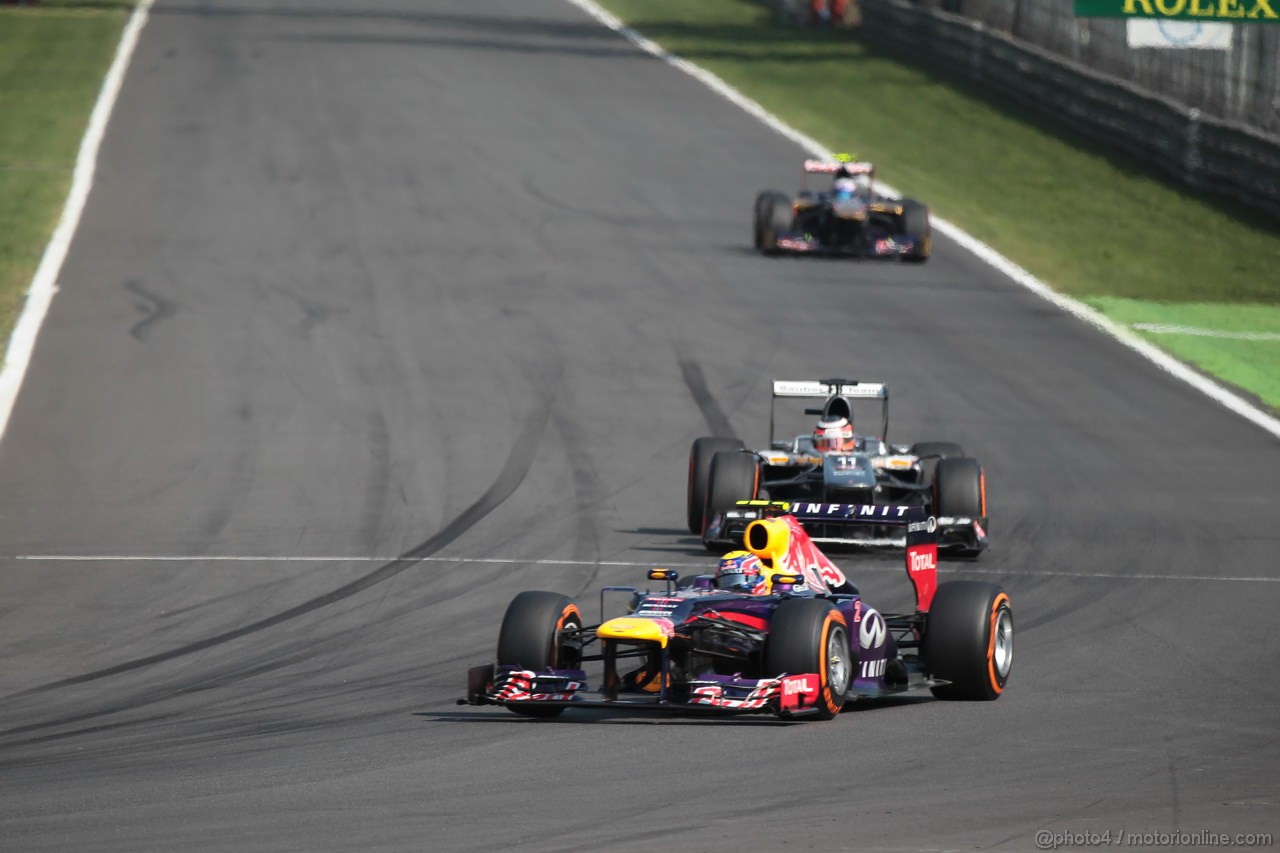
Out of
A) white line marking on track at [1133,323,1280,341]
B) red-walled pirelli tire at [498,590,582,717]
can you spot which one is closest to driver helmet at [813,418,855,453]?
red-walled pirelli tire at [498,590,582,717]

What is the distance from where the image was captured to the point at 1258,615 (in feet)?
53.1

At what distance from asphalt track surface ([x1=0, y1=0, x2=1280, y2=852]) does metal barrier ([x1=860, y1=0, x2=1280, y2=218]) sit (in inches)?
268

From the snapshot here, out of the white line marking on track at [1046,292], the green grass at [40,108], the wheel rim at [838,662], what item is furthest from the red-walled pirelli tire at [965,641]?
the green grass at [40,108]

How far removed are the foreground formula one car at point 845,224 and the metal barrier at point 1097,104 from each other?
7.52m

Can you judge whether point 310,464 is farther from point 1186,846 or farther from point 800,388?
point 1186,846

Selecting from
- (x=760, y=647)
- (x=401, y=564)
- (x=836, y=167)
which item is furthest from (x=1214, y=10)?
(x=760, y=647)

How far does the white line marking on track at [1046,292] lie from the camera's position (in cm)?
2556

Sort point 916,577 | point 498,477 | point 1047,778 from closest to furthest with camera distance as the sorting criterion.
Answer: point 1047,778 < point 916,577 < point 498,477

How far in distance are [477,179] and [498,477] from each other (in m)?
16.9

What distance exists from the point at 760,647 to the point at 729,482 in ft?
20.8

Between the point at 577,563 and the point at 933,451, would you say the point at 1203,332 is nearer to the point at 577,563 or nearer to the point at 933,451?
the point at 933,451

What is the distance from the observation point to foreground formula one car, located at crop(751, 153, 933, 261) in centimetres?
3216

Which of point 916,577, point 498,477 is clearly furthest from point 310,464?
point 916,577

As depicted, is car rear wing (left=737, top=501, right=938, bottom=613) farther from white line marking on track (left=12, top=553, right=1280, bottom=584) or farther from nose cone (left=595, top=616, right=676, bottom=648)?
nose cone (left=595, top=616, right=676, bottom=648)
